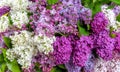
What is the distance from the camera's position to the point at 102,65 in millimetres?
2486

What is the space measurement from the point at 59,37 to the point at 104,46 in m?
0.28

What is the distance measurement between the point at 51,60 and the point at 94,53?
0.31 m

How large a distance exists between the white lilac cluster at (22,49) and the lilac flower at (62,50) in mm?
127

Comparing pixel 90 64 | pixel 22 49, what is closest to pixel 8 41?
pixel 22 49

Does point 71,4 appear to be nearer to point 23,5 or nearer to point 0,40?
point 23,5

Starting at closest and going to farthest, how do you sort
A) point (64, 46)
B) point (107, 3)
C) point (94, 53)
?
1. point (64, 46)
2. point (94, 53)
3. point (107, 3)

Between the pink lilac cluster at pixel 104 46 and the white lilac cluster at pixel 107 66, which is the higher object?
the pink lilac cluster at pixel 104 46

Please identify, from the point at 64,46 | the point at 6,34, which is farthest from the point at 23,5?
the point at 64,46

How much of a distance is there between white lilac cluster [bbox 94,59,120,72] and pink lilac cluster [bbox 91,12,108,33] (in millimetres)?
204

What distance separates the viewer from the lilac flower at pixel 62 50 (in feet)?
7.45

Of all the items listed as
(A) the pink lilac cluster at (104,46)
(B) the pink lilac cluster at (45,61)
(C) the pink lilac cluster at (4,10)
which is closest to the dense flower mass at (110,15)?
(A) the pink lilac cluster at (104,46)

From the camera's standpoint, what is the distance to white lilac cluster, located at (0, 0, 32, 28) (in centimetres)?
240

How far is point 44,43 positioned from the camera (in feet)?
7.37

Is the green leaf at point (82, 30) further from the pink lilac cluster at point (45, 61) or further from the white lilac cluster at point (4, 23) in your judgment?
the white lilac cluster at point (4, 23)
